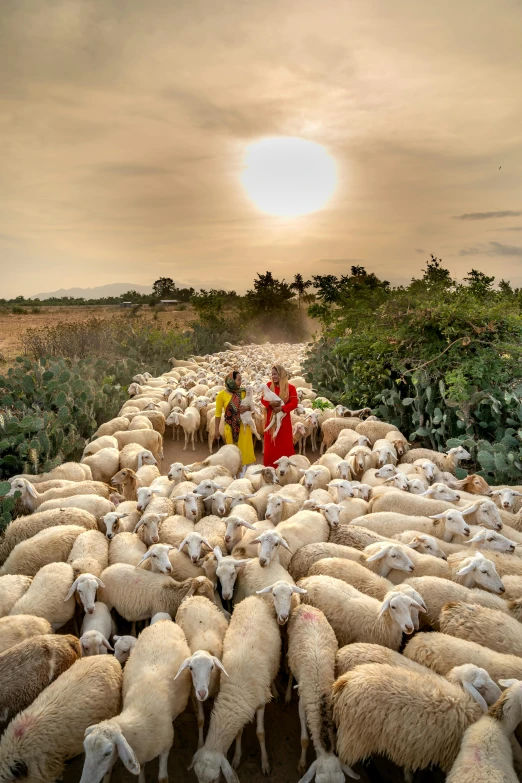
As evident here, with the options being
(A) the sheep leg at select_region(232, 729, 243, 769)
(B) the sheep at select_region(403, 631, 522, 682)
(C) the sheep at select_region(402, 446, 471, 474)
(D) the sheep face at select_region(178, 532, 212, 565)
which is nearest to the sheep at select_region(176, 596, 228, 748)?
(A) the sheep leg at select_region(232, 729, 243, 769)

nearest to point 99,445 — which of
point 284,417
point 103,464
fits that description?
point 103,464

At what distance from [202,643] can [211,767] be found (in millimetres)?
830

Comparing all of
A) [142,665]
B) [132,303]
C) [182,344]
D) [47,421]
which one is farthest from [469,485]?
[132,303]

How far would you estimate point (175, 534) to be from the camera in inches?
230

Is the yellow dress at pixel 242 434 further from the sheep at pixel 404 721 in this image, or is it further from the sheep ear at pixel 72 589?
the sheep at pixel 404 721

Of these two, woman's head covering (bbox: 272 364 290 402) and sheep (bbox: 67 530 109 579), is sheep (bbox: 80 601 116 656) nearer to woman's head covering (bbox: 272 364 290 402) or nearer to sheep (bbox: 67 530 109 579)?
sheep (bbox: 67 530 109 579)

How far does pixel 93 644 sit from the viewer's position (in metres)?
4.05

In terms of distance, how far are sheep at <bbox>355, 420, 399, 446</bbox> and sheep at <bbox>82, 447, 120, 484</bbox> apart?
4.98 m

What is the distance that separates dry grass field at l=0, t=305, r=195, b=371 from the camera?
2758 centimetres

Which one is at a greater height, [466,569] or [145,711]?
[466,569]

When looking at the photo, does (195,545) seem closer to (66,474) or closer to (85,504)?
(85,504)

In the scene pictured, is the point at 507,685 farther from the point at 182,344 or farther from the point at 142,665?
the point at 182,344

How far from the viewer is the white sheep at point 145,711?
2926mm

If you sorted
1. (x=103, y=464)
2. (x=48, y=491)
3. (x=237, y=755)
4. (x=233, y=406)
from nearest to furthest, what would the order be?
1. (x=237, y=755)
2. (x=48, y=491)
3. (x=103, y=464)
4. (x=233, y=406)
